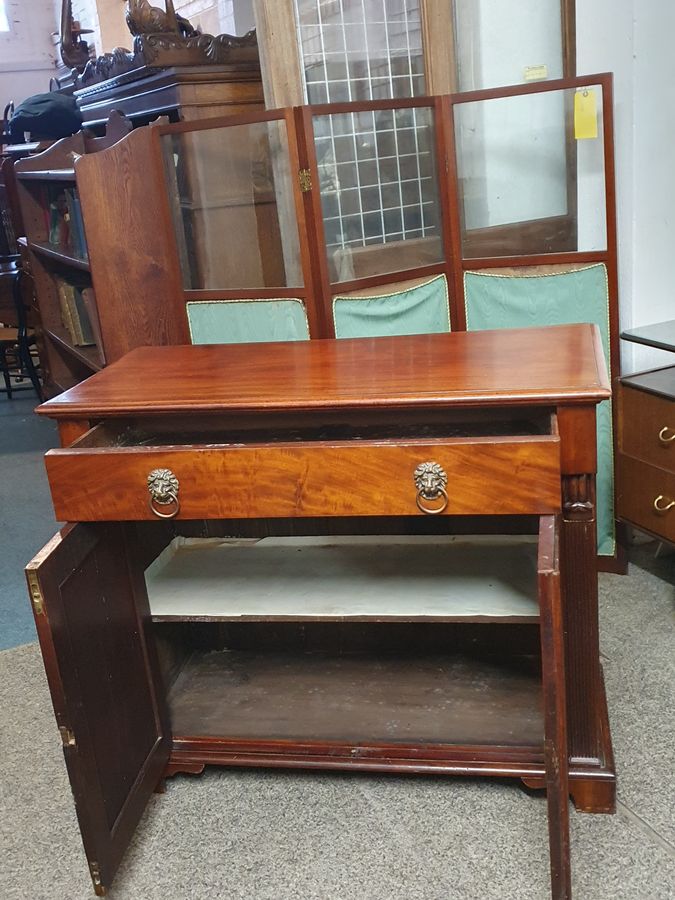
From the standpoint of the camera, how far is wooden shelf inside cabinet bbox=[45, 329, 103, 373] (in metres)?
4.10

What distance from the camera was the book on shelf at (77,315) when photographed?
445 centimetres

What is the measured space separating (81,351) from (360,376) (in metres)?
2.95

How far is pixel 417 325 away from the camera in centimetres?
263

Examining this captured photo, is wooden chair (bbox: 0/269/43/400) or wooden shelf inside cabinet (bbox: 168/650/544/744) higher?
wooden chair (bbox: 0/269/43/400)

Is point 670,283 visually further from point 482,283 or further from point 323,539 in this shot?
point 323,539

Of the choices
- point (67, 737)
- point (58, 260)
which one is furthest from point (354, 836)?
point (58, 260)

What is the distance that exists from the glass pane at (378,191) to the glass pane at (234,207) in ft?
0.40

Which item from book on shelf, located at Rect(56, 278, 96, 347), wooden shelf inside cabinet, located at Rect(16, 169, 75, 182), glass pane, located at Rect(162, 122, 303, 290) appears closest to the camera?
glass pane, located at Rect(162, 122, 303, 290)

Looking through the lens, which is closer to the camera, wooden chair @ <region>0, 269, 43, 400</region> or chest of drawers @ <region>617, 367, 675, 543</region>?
chest of drawers @ <region>617, 367, 675, 543</region>

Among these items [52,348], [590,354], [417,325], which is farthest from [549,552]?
[52,348]

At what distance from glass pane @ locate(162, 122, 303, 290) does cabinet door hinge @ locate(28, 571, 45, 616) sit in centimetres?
135

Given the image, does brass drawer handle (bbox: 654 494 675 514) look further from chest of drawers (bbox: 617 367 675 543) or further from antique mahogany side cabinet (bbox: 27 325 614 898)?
antique mahogany side cabinet (bbox: 27 325 614 898)

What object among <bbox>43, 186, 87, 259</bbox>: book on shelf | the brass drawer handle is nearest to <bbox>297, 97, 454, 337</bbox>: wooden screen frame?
the brass drawer handle

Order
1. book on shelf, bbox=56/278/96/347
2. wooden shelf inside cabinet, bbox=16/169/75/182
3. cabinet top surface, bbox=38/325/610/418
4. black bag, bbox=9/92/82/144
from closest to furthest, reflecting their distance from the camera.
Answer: cabinet top surface, bbox=38/325/610/418 → wooden shelf inside cabinet, bbox=16/169/75/182 → book on shelf, bbox=56/278/96/347 → black bag, bbox=9/92/82/144
